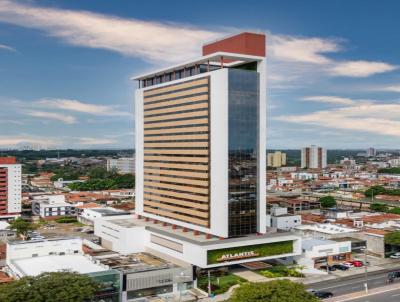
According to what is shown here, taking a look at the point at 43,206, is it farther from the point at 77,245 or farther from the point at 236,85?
the point at 236,85

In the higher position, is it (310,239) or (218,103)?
(218,103)

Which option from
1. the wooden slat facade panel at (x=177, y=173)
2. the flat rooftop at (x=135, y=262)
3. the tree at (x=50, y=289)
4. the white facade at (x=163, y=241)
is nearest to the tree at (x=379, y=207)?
the white facade at (x=163, y=241)

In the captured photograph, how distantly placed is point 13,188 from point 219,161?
8862cm

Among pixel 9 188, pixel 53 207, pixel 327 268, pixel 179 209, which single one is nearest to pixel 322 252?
pixel 327 268

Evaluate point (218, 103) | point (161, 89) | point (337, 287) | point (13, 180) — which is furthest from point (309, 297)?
point (13, 180)

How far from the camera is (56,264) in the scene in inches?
2744

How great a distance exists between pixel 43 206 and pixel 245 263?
88645mm

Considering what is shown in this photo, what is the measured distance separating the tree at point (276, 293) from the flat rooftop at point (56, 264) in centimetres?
2426

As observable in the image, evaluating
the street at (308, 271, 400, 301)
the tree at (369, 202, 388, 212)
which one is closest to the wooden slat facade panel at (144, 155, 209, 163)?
the street at (308, 271, 400, 301)

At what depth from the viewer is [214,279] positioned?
240 feet

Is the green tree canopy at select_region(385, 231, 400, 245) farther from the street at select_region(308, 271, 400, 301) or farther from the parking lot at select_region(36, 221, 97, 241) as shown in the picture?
the parking lot at select_region(36, 221, 97, 241)

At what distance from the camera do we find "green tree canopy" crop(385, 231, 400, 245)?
288 ft

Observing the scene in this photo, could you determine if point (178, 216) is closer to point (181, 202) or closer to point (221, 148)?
point (181, 202)

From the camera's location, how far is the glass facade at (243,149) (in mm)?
74250
